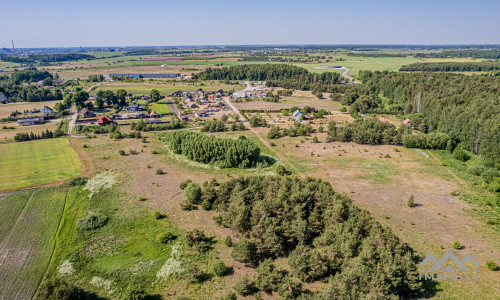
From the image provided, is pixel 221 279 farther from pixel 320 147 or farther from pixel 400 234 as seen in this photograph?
pixel 320 147

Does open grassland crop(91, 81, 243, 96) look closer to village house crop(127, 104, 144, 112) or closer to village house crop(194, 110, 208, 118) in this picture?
village house crop(127, 104, 144, 112)

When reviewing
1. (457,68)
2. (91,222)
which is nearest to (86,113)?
(91,222)

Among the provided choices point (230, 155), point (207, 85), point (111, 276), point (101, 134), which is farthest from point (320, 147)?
point (207, 85)

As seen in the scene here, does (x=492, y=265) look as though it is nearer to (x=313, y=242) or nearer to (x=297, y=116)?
(x=313, y=242)

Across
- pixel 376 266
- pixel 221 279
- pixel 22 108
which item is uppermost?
pixel 22 108

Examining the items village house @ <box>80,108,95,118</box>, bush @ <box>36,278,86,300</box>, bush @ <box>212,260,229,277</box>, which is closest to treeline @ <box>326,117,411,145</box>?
bush @ <box>212,260,229,277</box>
